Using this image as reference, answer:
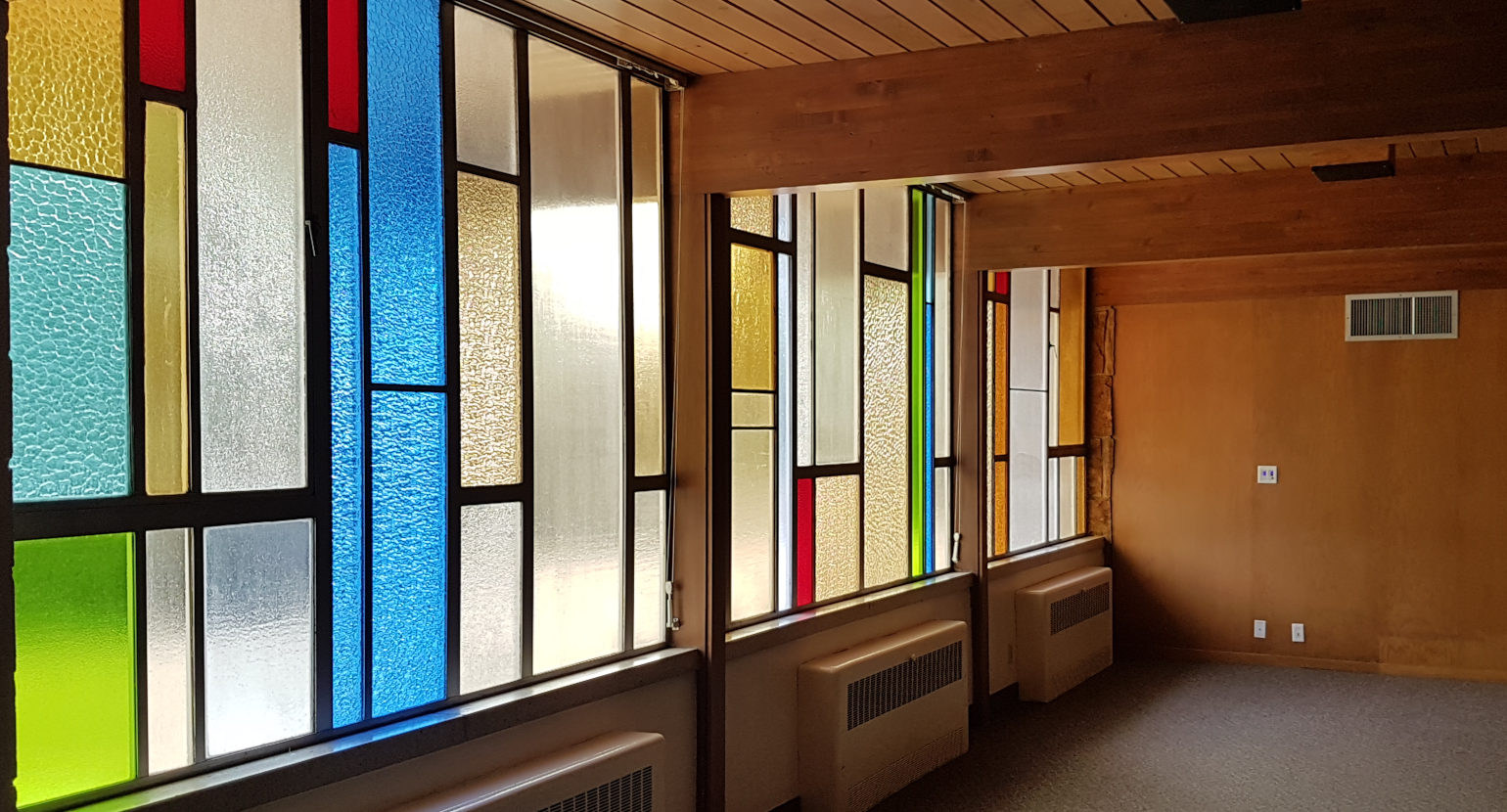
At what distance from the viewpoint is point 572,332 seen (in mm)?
3787

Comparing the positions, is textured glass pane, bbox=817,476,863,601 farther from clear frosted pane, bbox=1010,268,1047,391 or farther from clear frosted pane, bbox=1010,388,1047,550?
clear frosted pane, bbox=1010,268,1047,391

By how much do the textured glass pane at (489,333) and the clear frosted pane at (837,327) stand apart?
6.46 ft

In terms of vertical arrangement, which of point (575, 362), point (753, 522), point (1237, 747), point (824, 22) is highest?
point (824, 22)

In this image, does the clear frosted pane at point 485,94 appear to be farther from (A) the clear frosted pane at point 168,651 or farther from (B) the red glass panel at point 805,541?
(B) the red glass panel at point 805,541

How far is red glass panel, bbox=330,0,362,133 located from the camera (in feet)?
9.93

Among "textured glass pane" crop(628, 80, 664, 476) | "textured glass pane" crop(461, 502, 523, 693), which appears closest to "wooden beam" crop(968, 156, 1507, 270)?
"textured glass pane" crop(628, 80, 664, 476)

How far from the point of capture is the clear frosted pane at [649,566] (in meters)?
4.09

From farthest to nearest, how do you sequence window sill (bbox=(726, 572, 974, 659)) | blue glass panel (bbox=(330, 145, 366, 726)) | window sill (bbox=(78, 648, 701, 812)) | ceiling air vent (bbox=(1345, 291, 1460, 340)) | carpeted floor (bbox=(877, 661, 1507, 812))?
1. ceiling air vent (bbox=(1345, 291, 1460, 340))
2. carpeted floor (bbox=(877, 661, 1507, 812))
3. window sill (bbox=(726, 572, 974, 659))
4. blue glass panel (bbox=(330, 145, 366, 726))
5. window sill (bbox=(78, 648, 701, 812))

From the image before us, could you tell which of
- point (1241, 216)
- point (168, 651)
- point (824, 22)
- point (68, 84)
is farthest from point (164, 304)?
point (1241, 216)

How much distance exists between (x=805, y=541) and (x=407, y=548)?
226cm

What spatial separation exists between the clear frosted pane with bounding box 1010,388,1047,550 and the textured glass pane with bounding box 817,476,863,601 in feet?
6.80

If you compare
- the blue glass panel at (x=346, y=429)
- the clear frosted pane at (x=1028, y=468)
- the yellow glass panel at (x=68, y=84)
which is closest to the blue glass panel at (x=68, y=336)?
the yellow glass panel at (x=68, y=84)

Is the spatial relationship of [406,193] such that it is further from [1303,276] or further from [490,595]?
[1303,276]

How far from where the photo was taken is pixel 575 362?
380 centimetres
